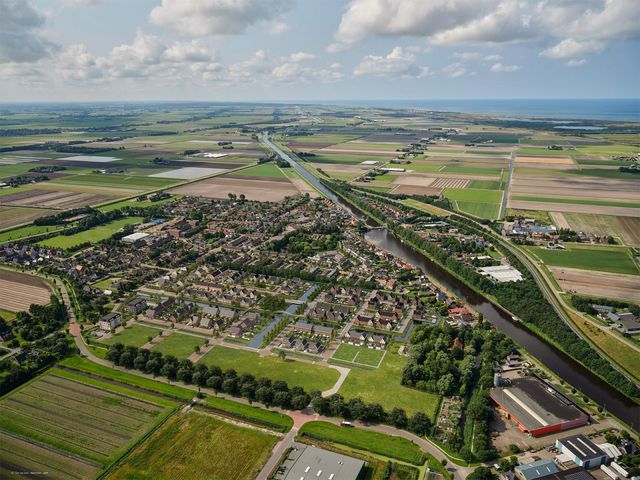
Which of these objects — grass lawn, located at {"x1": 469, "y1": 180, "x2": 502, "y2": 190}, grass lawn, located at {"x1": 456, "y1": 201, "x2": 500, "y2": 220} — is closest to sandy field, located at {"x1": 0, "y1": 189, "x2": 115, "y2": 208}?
grass lawn, located at {"x1": 456, "y1": 201, "x2": 500, "y2": 220}

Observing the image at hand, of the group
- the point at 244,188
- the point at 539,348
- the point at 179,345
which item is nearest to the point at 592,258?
the point at 539,348

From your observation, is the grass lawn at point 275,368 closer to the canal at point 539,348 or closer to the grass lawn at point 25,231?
the canal at point 539,348

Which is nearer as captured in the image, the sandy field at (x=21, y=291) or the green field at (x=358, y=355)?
the green field at (x=358, y=355)

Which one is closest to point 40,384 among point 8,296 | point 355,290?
point 8,296

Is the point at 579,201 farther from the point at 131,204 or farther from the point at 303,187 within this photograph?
the point at 131,204

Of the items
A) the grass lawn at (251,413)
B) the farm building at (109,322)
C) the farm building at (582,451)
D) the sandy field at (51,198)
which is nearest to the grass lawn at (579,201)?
the farm building at (582,451)

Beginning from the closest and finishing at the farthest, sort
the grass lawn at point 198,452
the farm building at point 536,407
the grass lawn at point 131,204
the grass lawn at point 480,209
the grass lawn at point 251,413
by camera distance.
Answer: the grass lawn at point 198,452 → the farm building at point 536,407 → the grass lawn at point 251,413 → the grass lawn at point 480,209 → the grass lawn at point 131,204

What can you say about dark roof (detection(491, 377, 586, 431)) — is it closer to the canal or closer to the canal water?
the canal

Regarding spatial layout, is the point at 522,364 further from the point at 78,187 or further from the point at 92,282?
the point at 78,187
